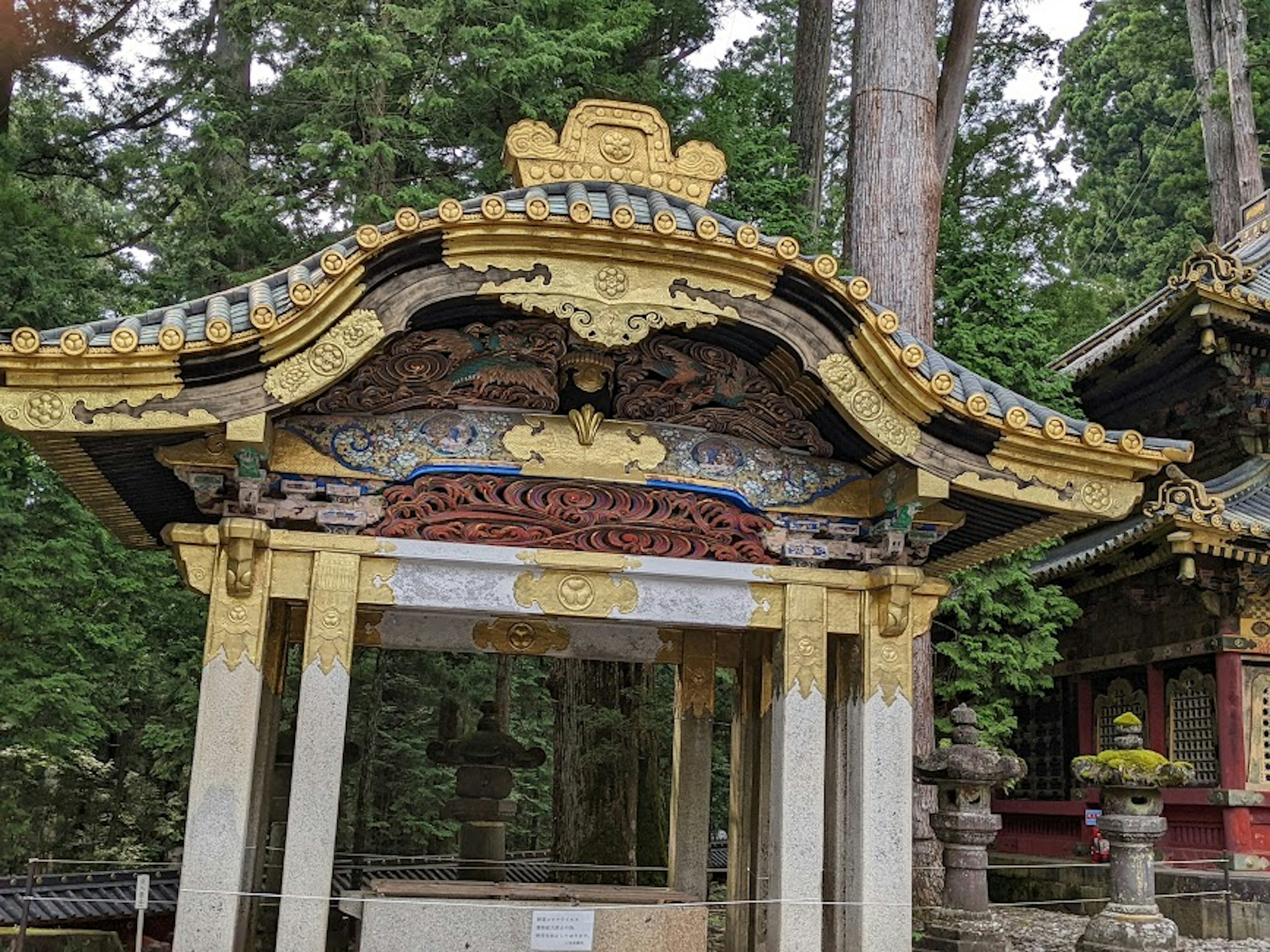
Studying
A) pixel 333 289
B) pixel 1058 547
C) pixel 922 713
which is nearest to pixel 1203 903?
pixel 922 713

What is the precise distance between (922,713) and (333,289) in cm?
762

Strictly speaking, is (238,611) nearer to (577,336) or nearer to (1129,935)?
(577,336)

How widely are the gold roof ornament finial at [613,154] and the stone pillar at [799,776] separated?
8.19ft

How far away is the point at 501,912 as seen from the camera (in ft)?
21.3

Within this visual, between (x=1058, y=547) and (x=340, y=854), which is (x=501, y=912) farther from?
(x=1058, y=547)

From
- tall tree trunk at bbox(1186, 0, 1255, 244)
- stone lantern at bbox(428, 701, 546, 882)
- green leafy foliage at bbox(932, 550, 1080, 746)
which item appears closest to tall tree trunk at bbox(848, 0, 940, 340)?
green leafy foliage at bbox(932, 550, 1080, 746)

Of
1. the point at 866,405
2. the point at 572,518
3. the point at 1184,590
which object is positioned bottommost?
the point at 572,518

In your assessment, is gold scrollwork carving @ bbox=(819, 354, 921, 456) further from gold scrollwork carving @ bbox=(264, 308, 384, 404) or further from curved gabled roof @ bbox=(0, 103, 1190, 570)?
gold scrollwork carving @ bbox=(264, 308, 384, 404)

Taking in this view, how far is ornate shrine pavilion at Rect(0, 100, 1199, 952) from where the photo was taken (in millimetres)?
6020

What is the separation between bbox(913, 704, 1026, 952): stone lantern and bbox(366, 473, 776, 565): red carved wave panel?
2.50 m

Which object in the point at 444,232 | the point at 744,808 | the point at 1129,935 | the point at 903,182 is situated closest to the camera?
the point at 444,232

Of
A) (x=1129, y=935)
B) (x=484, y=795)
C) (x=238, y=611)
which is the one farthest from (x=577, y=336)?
(x=1129, y=935)

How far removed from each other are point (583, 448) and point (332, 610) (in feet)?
5.17

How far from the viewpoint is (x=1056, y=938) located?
11.5 meters
